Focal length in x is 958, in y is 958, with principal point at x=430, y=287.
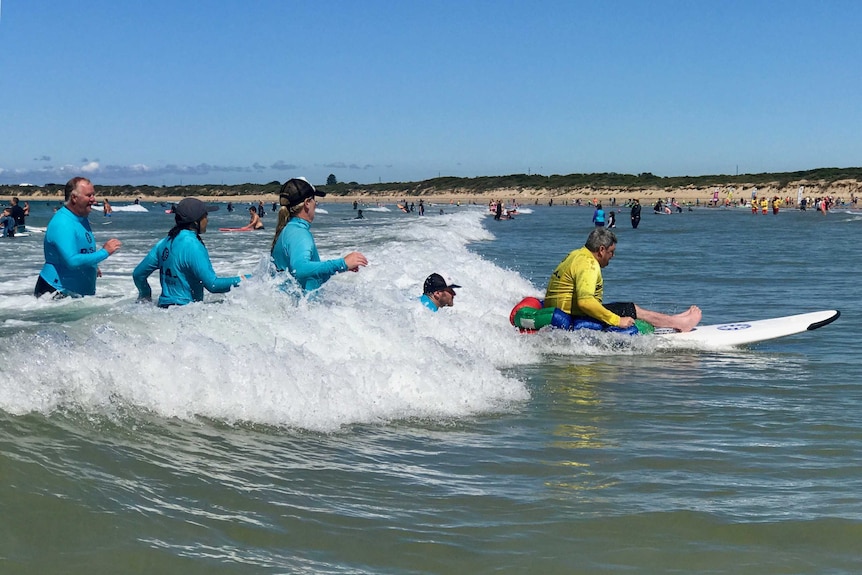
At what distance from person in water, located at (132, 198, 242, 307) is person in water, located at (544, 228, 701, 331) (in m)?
4.14

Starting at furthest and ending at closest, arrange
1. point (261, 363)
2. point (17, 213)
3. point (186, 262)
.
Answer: point (17, 213) < point (186, 262) < point (261, 363)

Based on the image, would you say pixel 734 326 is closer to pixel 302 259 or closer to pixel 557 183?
pixel 302 259

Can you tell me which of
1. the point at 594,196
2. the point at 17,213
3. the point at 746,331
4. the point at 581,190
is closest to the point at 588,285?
the point at 746,331

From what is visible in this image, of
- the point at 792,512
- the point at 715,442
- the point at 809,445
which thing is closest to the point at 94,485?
the point at 792,512

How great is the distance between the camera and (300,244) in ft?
22.2

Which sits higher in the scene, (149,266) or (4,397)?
(149,266)

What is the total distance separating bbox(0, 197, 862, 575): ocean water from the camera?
4.01 metres

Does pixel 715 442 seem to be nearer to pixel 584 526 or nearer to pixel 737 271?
pixel 584 526

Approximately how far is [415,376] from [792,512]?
118 inches

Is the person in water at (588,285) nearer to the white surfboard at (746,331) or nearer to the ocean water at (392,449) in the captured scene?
the ocean water at (392,449)

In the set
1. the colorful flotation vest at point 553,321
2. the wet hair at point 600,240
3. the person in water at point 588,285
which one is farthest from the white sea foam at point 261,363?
the wet hair at point 600,240

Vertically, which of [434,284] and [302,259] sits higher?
[302,259]

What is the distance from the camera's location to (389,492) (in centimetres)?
483

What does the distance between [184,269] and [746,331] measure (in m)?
6.82
